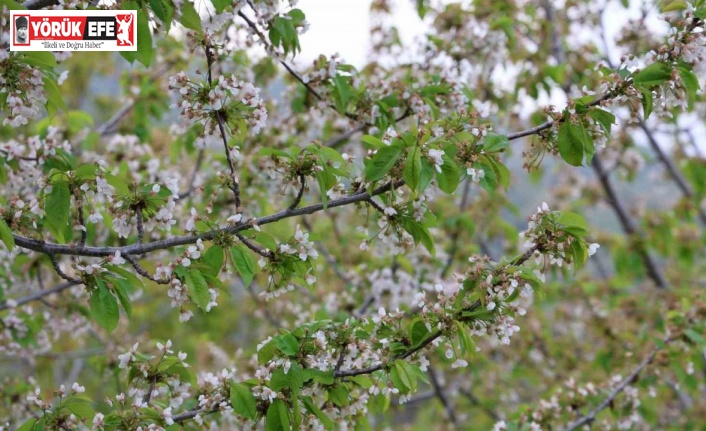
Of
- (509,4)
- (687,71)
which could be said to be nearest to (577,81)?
(509,4)

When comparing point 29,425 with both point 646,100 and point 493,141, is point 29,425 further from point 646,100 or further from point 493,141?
point 646,100

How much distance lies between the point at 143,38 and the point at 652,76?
1986 mm

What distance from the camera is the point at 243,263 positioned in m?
2.16

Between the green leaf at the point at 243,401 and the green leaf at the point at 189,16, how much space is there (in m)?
1.40

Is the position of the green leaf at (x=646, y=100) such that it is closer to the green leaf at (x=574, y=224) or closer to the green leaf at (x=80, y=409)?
the green leaf at (x=574, y=224)

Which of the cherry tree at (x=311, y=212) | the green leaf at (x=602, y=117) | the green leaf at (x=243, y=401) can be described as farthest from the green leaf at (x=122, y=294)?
the green leaf at (x=602, y=117)

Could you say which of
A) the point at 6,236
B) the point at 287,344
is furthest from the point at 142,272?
the point at 287,344

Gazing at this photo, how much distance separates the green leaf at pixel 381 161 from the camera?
2135 millimetres

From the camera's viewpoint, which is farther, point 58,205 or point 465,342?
point 58,205

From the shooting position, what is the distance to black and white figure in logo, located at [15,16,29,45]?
224cm

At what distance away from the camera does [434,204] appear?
5.43 meters

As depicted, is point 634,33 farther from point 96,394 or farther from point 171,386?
point 96,394

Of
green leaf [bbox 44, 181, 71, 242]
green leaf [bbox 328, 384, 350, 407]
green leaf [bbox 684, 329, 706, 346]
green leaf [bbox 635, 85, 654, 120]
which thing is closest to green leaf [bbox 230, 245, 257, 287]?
green leaf [bbox 328, 384, 350, 407]

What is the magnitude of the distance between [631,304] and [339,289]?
319 cm
